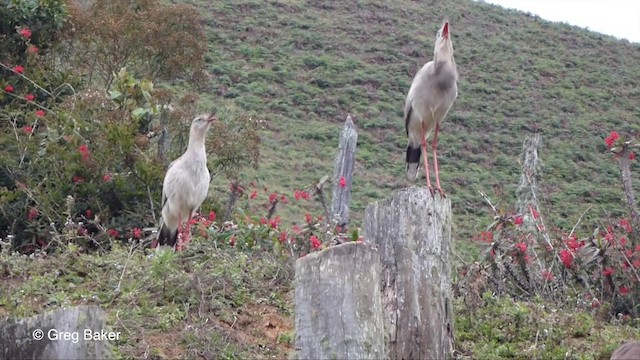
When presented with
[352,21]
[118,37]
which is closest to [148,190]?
[118,37]

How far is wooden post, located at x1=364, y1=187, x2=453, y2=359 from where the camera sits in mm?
6047

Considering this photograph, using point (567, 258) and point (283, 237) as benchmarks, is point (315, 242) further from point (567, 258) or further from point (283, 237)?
point (567, 258)

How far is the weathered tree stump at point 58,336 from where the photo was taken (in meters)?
4.37

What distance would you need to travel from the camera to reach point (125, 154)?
11.6 metres

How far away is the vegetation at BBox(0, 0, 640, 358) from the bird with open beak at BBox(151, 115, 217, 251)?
0.24 metres

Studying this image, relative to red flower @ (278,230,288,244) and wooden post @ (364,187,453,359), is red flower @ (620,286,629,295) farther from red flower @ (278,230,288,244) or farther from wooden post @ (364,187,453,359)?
wooden post @ (364,187,453,359)

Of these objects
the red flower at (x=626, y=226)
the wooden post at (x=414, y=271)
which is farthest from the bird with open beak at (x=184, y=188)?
the wooden post at (x=414, y=271)

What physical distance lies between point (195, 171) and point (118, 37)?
26.0 ft

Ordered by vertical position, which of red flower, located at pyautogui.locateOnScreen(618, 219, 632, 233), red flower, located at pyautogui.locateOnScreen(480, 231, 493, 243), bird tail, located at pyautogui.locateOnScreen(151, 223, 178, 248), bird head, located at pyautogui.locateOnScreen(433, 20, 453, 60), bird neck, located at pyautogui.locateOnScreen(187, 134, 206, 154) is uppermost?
bird head, located at pyautogui.locateOnScreen(433, 20, 453, 60)

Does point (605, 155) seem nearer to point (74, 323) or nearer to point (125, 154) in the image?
point (125, 154)

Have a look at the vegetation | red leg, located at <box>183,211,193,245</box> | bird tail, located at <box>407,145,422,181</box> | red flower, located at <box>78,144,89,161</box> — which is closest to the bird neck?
red leg, located at <box>183,211,193,245</box>

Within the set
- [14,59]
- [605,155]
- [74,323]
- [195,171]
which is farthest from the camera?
[605,155]

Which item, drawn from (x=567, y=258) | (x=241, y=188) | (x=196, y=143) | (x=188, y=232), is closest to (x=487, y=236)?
(x=567, y=258)

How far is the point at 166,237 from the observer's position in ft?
34.2
